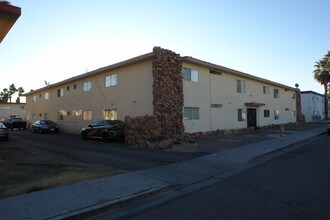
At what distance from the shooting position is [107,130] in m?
19.9

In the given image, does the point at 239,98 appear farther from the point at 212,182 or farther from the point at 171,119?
the point at 212,182

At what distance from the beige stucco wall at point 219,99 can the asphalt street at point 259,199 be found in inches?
506

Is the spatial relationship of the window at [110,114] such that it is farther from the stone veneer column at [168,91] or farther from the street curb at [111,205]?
the street curb at [111,205]

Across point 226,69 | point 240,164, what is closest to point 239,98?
point 226,69

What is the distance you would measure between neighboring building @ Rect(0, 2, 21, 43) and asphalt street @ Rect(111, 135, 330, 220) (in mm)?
5702

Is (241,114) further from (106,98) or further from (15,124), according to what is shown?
(15,124)

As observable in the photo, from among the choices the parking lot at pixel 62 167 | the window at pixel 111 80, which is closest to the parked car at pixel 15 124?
the window at pixel 111 80

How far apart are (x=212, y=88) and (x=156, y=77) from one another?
6.67m

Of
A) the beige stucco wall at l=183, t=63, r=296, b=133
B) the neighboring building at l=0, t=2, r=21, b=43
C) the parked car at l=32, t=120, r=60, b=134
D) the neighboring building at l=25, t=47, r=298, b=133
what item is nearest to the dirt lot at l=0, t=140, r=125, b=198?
the neighboring building at l=0, t=2, r=21, b=43

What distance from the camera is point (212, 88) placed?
24.7 metres

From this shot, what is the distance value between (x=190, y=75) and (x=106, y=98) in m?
7.37

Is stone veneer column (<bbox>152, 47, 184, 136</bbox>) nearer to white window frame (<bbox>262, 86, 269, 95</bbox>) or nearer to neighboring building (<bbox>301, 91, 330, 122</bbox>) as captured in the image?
white window frame (<bbox>262, 86, 269, 95</bbox>)

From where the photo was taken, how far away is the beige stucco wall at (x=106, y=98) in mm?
20844

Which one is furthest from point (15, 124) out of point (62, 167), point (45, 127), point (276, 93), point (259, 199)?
point (259, 199)
